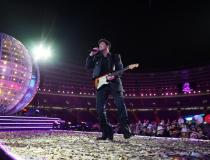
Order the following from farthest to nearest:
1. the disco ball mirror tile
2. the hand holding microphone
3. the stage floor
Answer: the disco ball mirror tile < the hand holding microphone < the stage floor

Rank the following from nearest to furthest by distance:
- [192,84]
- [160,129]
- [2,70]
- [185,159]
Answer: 1. [185,159]
2. [160,129]
3. [2,70]
4. [192,84]

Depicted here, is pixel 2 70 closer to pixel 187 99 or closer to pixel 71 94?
pixel 71 94

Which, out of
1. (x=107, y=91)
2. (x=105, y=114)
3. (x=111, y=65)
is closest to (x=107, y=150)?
(x=105, y=114)

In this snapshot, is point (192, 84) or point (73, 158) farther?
point (192, 84)

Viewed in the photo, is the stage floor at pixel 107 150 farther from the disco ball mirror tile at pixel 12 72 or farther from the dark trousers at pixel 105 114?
the disco ball mirror tile at pixel 12 72

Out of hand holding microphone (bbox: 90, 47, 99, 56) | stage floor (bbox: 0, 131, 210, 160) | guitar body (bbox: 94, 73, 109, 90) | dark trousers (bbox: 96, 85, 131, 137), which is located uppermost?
hand holding microphone (bbox: 90, 47, 99, 56)

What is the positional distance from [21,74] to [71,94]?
40812 mm

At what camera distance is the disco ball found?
29.1 ft

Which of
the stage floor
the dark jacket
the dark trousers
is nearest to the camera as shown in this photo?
the stage floor

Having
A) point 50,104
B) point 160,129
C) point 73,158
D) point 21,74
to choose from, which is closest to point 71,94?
point 50,104

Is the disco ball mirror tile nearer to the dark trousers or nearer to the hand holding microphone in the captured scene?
the hand holding microphone

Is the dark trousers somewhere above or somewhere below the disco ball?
below

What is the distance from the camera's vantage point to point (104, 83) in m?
4.22

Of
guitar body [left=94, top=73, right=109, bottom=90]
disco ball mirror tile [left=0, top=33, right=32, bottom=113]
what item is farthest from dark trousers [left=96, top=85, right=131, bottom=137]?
disco ball mirror tile [left=0, top=33, right=32, bottom=113]
